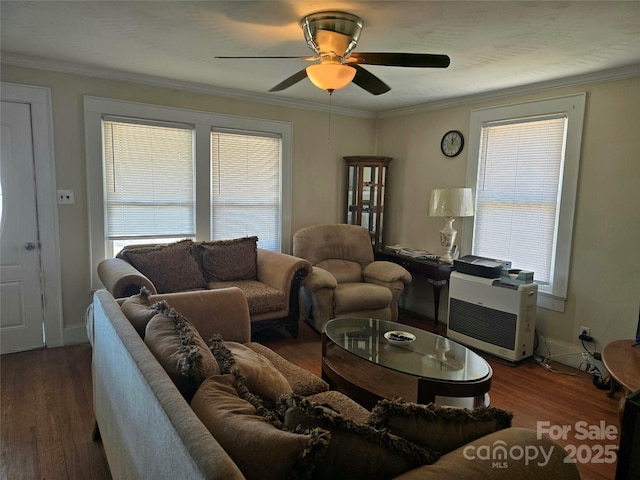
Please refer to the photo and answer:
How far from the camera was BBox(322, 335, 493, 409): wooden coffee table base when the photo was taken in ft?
6.97

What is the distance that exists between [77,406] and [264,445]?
2232mm

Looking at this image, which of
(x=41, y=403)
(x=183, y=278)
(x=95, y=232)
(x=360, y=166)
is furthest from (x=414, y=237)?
(x=41, y=403)

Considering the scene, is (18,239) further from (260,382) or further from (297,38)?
(260,382)

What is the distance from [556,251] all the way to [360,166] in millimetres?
2282

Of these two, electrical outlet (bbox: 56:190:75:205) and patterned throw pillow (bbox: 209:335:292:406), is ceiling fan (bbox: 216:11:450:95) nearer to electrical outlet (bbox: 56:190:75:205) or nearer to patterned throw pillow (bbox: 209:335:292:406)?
patterned throw pillow (bbox: 209:335:292:406)

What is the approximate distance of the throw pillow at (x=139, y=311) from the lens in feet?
6.00

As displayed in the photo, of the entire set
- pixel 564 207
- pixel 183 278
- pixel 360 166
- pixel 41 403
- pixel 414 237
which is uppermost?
pixel 360 166

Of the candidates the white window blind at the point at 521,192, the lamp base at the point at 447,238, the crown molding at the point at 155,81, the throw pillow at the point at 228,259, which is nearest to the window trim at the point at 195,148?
the crown molding at the point at 155,81

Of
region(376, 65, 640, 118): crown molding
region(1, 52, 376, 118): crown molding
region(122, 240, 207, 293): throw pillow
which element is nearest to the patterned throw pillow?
region(122, 240, 207, 293): throw pillow

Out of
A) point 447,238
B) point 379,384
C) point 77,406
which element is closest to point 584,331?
point 447,238

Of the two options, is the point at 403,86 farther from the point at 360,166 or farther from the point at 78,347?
the point at 78,347

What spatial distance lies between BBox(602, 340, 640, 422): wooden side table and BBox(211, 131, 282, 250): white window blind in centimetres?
328

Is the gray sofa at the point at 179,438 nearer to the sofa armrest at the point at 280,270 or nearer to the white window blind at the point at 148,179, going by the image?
the sofa armrest at the point at 280,270

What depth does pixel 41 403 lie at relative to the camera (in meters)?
2.63
